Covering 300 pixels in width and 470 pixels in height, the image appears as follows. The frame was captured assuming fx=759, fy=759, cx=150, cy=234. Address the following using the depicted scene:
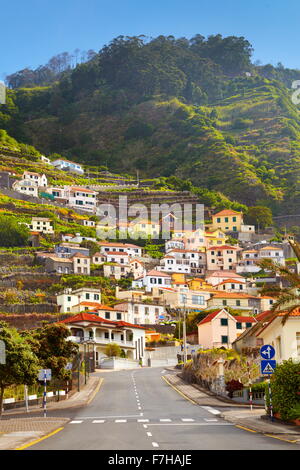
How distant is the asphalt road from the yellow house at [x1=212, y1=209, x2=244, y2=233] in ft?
396

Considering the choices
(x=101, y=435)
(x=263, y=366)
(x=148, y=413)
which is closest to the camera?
(x=101, y=435)

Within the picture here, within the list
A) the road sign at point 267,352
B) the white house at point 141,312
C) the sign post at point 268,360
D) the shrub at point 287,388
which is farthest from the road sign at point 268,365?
the white house at point 141,312

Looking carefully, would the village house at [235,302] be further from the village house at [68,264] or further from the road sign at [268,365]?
the road sign at [268,365]

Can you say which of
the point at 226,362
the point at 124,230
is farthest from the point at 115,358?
the point at 124,230

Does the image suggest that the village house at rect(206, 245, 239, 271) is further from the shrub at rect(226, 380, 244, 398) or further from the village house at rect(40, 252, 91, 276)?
the shrub at rect(226, 380, 244, 398)

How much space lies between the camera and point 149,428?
2438 centimetres

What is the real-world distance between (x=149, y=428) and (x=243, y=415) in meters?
7.18

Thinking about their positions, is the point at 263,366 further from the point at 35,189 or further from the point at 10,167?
the point at 10,167

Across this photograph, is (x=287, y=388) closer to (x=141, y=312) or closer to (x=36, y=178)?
(x=141, y=312)

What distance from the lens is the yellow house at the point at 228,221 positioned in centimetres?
16500

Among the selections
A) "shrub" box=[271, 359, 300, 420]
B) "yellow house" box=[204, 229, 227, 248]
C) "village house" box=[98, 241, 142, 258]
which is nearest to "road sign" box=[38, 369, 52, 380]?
"shrub" box=[271, 359, 300, 420]

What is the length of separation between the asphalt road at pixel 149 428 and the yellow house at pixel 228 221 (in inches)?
4748
